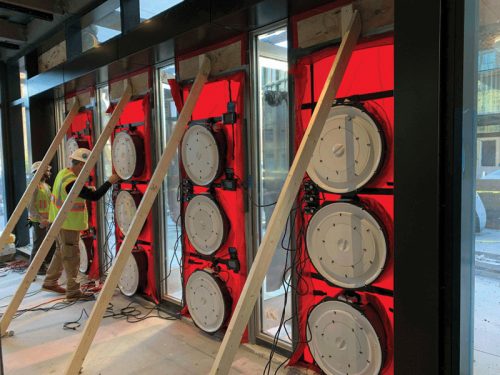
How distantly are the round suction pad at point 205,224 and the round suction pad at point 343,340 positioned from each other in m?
1.05

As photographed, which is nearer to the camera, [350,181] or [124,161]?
[350,181]

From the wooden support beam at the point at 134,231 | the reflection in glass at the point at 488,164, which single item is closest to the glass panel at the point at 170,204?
the wooden support beam at the point at 134,231

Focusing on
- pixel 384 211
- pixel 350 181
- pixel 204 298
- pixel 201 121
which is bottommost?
pixel 204 298

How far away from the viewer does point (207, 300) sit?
337 centimetres

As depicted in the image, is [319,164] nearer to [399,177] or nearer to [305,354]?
[399,177]

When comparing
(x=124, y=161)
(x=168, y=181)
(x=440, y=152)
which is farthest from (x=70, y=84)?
Answer: (x=440, y=152)

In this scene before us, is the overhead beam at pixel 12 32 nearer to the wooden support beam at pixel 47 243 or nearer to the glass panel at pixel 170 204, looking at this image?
the glass panel at pixel 170 204

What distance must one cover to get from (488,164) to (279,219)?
109 centimetres

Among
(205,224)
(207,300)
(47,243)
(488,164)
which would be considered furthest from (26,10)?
(488,164)

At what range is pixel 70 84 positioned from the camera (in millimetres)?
4793

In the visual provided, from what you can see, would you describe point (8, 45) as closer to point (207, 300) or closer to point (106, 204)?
point (106, 204)

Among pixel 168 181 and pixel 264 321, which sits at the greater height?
pixel 168 181

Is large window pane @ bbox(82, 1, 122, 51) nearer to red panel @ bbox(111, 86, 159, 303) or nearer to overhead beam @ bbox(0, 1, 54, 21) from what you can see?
overhead beam @ bbox(0, 1, 54, 21)

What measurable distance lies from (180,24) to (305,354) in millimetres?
2666
